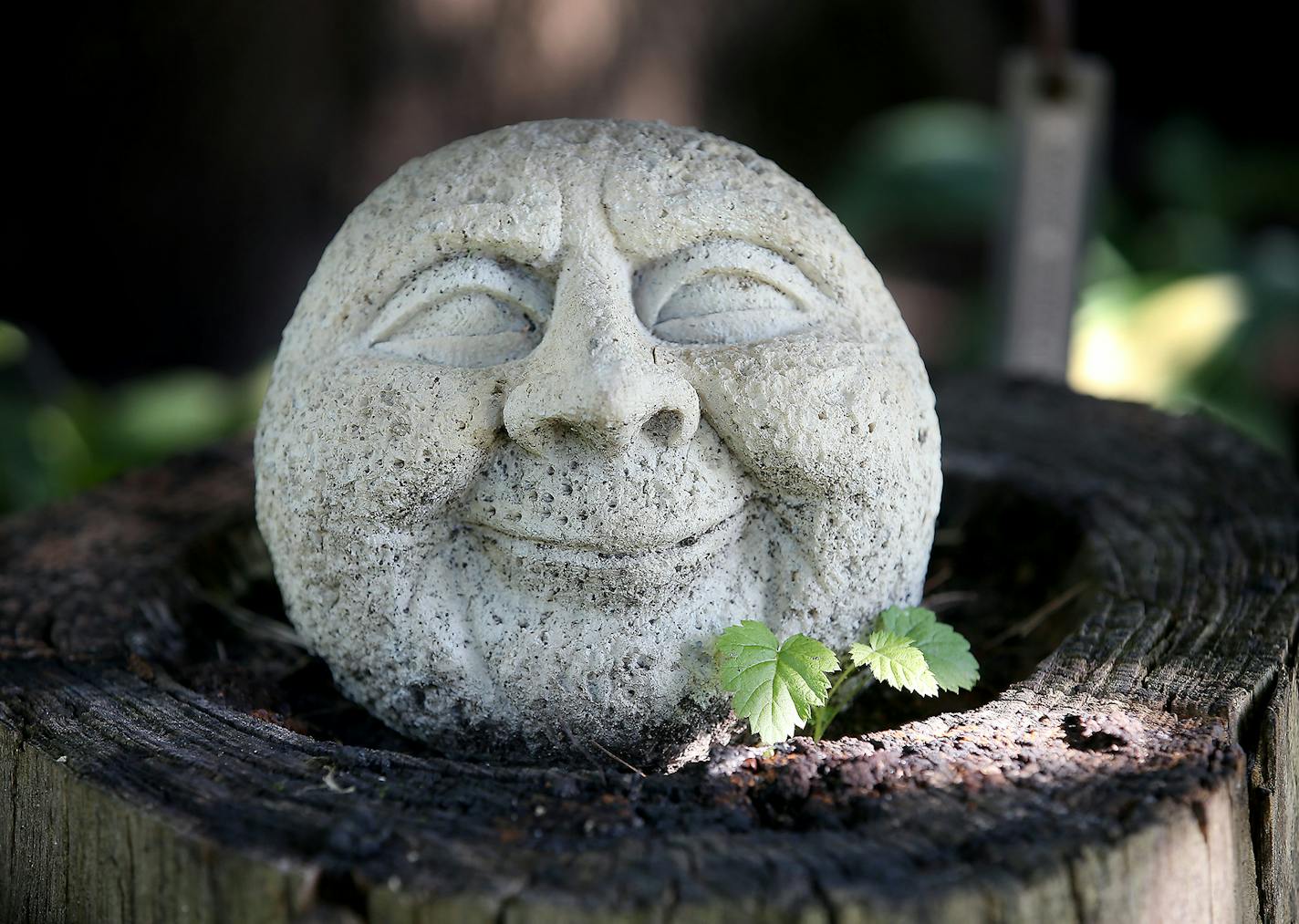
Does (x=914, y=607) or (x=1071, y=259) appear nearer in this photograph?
(x=914, y=607)

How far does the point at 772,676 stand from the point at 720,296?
645 mm

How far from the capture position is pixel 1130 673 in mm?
2324

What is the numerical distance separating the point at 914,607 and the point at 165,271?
404 centimetres

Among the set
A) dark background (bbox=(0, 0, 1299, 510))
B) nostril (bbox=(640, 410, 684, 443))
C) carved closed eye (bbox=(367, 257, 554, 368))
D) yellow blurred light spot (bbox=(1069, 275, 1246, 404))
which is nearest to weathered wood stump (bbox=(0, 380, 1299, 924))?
nostril (bbox=(640, 410, 684, 443))

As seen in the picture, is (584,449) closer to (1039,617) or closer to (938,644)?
(938,644)

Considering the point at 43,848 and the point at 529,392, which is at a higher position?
the point at 529,392

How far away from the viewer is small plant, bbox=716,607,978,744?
2080mm

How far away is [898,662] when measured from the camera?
2.25m

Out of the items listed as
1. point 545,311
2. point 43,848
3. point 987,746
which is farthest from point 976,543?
point 43,848

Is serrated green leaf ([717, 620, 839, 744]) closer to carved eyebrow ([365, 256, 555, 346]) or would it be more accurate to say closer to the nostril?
the nostril

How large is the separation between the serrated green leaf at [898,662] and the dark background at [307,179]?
7.23 feet

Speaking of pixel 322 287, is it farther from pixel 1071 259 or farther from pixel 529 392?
pixel 1071 259

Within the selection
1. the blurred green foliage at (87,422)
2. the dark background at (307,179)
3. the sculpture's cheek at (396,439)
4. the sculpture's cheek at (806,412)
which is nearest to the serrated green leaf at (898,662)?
the sculpture's cheek at (806,412)

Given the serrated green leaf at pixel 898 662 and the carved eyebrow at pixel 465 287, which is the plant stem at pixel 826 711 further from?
the carved eyebrow at pixel 465 287
